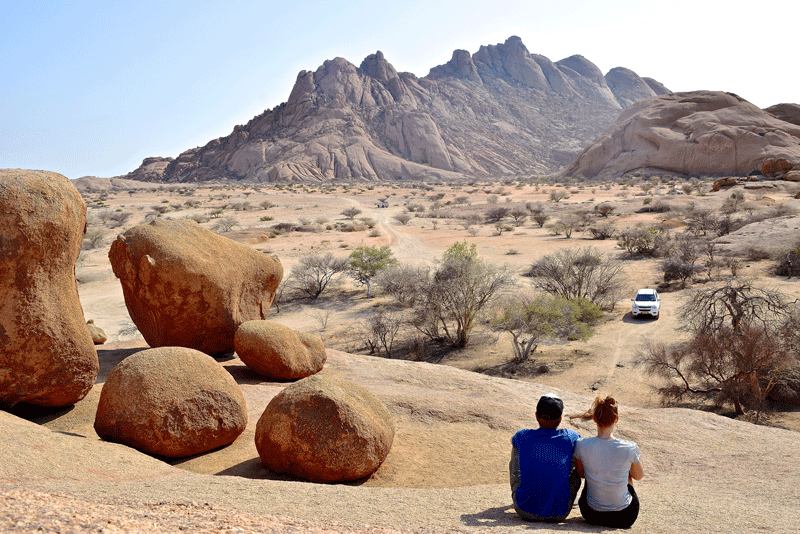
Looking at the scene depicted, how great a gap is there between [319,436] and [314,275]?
54.7 feet

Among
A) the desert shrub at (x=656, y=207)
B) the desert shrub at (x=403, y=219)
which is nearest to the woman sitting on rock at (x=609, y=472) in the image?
the desert shrub at (x=403, y=219)

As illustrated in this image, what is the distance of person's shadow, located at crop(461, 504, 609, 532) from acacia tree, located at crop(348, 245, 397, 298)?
670 inches

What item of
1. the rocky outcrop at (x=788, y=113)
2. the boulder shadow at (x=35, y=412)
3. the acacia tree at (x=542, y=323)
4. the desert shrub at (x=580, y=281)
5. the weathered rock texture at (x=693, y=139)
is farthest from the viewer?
the rocky outcrop at (x=788, y=113)

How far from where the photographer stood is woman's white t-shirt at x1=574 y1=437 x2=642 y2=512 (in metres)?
3.77

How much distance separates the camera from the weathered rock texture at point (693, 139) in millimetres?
62875

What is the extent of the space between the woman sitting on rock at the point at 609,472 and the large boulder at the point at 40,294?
626 cm

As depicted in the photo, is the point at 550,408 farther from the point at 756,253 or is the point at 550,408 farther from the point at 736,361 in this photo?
the point at 756,253

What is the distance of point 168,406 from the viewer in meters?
6.18

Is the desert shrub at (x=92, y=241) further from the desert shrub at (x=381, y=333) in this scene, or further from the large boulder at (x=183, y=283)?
the large boulder at (x=183, y=283)

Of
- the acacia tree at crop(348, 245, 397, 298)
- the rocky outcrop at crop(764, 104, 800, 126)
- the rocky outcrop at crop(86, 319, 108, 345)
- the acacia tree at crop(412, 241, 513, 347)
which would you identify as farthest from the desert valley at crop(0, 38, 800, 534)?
the rocky outcrop at crop(764, 104, 800, 126)

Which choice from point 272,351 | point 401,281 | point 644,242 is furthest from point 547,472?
point 644,242

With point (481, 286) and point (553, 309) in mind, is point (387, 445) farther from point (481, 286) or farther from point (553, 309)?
point (481, 286)

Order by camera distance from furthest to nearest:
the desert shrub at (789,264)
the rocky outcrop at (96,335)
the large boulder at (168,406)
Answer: the desert shrub at (789,264) < the rocky outcrop at (96,335) < the large boulder at (168,406)

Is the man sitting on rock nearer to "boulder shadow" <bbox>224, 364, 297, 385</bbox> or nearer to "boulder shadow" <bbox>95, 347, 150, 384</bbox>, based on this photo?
"boulder shadow" <bbox>224, 364, 297, 385</bbox>
